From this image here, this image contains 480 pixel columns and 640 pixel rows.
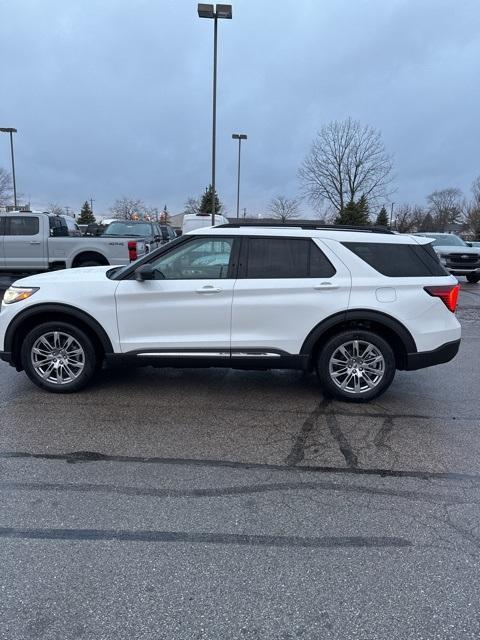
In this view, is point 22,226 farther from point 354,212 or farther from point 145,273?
point 354,212

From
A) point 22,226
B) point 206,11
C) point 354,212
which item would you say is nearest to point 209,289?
point 22,226

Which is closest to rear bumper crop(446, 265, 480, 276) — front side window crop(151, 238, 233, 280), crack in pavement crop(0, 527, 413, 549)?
front side window crop(151, 238, 233, 280)

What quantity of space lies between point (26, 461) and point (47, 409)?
1.13 meters

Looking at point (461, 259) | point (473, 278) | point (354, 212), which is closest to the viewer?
point (461, 259)

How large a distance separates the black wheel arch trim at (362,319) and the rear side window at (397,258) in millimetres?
445

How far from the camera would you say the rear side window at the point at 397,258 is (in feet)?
16.5

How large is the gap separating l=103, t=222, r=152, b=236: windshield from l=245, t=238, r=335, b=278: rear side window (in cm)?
1134

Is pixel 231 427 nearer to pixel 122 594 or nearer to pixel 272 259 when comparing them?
pixel 272 259

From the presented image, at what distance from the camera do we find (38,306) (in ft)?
16.7

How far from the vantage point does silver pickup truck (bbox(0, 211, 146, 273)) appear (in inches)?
489

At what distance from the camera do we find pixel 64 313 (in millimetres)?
5102

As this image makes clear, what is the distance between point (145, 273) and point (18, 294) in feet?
4.67

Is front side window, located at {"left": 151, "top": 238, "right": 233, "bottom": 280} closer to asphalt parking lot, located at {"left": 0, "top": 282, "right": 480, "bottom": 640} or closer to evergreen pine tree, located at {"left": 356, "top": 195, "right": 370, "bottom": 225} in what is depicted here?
asphalt parking lot, located at {"left": 0, "top": 282, "right": 480, "bottom": 640}

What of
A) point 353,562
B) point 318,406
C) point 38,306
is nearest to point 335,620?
point 353,562
